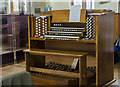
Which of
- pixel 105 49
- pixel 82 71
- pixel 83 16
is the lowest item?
pixel 82 71

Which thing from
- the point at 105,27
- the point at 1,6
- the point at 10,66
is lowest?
the point at 10,66

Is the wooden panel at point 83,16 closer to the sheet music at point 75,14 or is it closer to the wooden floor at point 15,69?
the sheet music at point 75,14

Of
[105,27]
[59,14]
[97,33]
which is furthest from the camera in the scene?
[59,14]

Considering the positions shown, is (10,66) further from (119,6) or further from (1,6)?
(119,6)

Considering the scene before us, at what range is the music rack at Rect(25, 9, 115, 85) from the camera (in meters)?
3.50

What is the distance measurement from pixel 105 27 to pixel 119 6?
3.73 meters

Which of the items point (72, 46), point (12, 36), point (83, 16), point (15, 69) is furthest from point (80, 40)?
point (12, 36)

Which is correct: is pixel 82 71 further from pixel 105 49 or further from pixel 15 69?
pixel 15 69

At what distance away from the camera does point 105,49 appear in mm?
3668

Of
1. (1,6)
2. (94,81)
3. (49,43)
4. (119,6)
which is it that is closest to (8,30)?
(1,6)

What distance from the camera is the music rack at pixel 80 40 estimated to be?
350 cm

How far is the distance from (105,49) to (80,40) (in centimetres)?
46

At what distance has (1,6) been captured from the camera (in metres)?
5.18

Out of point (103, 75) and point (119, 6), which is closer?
point (103, 75)
